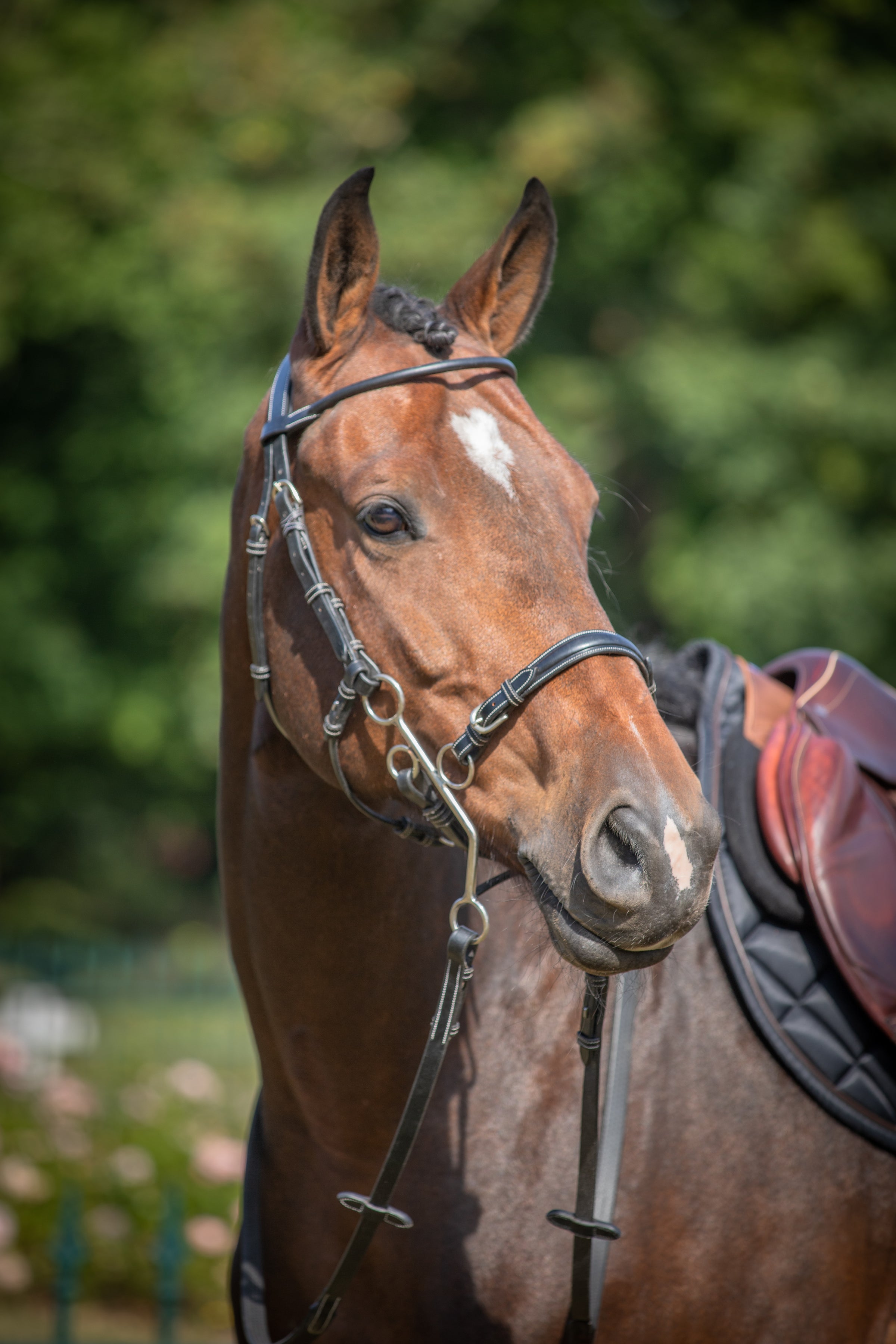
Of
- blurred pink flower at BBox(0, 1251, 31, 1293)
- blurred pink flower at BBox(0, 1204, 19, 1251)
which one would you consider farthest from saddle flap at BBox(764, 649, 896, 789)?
blurred pink flower at BBox(0, 1251, 31, 1293)

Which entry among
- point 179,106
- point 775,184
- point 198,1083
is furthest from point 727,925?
point 179,106

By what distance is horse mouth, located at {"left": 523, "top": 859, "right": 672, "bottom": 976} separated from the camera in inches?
62.9

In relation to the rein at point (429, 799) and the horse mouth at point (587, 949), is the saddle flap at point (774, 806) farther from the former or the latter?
the horse mouth at point (587, 949)

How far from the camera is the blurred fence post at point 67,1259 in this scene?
14.8 feet

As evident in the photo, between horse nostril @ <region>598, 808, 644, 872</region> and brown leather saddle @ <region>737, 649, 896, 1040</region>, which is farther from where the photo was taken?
brown leather saddle @ <region>737, 649, 896, 1040</region>

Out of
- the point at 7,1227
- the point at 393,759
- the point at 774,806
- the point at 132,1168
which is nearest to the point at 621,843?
the point at 393,759

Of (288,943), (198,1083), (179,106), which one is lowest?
(198,1083)

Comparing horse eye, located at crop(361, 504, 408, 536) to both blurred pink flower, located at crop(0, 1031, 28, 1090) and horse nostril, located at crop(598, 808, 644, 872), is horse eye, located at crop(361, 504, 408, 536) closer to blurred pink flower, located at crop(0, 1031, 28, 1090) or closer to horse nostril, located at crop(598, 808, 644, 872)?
horse nostril, located at crop(598, 808, 644, 872)

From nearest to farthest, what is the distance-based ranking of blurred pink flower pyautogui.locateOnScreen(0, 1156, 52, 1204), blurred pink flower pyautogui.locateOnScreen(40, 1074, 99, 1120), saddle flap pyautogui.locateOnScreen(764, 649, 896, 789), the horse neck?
the horse neck
saddle flap pyautogui.locateOnScreen(764, 649, 896, 789)
blurred pink flower pyautogui.locateOnScreen(0, 1156, 52, 1204)
blurred pink flower pyautogui.locateOnScreen(40, 1074, 99, 1120)

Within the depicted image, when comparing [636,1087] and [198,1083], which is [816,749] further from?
[198,1083]

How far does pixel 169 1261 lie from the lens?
4551 mm

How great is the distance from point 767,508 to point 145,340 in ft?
26.1

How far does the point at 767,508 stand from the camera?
1259 cm

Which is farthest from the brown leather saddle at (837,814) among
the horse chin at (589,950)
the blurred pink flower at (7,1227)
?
the blurred pink flower at (7,1227)
